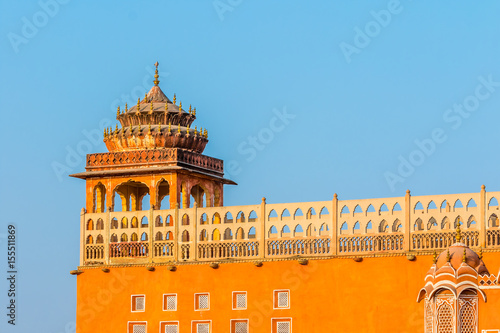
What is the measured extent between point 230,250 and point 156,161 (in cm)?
440

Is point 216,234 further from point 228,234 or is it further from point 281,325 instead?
point 281,325

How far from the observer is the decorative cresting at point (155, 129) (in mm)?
42750

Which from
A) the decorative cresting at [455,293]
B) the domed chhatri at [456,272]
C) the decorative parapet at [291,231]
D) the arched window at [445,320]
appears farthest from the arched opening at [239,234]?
the arched window at [445,320]

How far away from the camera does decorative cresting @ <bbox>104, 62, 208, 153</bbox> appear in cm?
4275

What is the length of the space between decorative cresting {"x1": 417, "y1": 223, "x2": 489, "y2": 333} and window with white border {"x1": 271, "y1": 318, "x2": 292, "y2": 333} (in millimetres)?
8535

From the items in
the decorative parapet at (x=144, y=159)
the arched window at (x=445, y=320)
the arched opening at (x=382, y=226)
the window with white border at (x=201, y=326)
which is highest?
the decorative parapet at (x=144, y=159)

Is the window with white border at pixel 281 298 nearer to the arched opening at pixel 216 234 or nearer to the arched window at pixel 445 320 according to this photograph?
the arched opening at pixel 216 234

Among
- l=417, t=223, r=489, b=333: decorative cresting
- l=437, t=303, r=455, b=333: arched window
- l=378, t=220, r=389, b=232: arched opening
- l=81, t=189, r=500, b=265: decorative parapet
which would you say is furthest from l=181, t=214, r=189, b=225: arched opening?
l=437, t=303, r=455, b=333: arched window

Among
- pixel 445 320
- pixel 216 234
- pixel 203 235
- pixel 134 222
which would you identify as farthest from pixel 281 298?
pixel 445 320

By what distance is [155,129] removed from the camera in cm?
4281

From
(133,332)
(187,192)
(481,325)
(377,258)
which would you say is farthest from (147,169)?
(481,325)

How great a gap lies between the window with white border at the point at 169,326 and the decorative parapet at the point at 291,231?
1827mm

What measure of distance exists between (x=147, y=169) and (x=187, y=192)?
1.43 meters

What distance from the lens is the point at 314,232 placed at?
3822 cm
